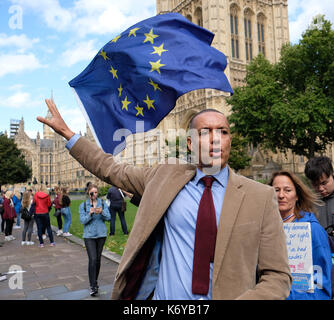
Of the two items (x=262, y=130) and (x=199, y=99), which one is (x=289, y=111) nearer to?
(x=262, y=130)

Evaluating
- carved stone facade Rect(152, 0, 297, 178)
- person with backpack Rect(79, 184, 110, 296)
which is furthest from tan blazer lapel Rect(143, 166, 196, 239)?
carved stone facade Rect(152, 0, 297, 178)

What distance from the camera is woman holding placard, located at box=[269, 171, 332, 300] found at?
99.6 inches

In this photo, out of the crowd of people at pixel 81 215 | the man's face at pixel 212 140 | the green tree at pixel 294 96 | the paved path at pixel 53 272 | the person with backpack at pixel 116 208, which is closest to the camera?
the man's face at pixel 212 140

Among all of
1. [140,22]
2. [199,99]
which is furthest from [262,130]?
[140,22]

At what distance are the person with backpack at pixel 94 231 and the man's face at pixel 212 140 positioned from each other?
13.9 ft

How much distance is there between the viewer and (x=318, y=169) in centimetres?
359

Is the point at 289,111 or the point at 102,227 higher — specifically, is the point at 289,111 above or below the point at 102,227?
above

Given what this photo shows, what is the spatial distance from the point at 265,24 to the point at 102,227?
4928cm

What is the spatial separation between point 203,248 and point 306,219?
149cm

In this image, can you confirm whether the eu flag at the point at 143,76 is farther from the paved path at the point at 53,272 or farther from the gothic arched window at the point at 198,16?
the gothic arched window at the point at 198,16

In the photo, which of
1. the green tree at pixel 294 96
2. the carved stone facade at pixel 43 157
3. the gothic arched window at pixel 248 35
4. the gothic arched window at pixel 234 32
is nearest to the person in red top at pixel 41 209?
the green tree at pixel 294 96

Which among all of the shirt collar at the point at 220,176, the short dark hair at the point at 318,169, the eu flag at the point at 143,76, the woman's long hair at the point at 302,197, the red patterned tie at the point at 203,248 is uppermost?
the eu flag at the point at 143,76

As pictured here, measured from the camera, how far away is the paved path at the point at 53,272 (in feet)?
18.0
